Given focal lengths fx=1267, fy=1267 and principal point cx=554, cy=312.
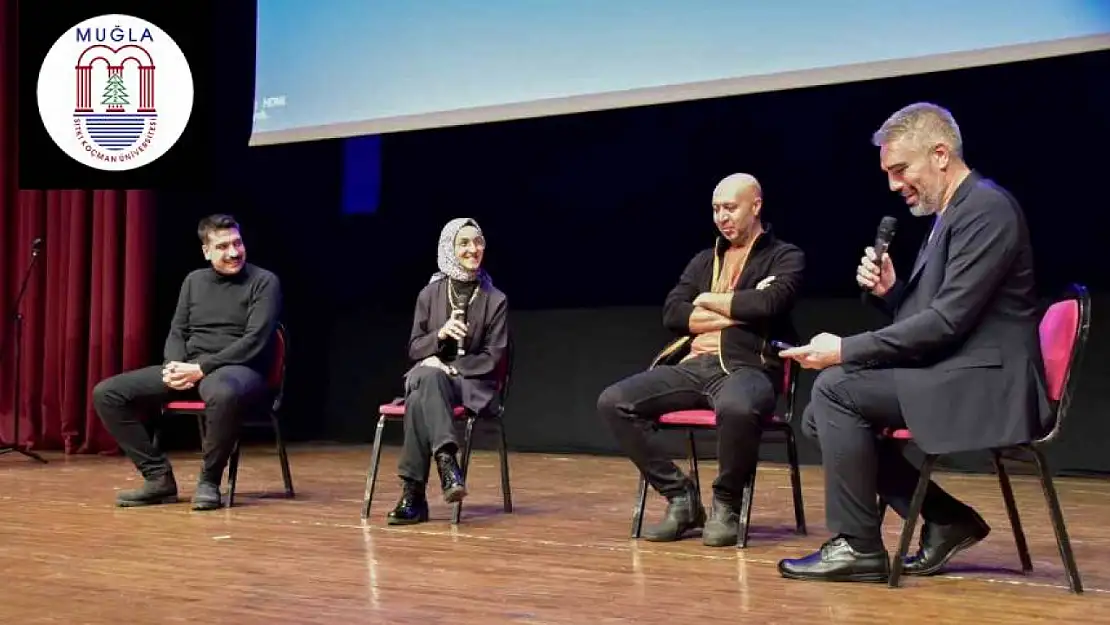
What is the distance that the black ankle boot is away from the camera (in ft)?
12.6

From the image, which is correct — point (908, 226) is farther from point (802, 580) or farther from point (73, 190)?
point (73, 190)

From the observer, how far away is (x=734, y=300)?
358cm

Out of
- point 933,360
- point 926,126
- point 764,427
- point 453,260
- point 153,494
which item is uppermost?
point 926,126

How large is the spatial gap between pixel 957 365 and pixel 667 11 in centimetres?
285

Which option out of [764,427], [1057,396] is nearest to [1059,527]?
[1057,396]

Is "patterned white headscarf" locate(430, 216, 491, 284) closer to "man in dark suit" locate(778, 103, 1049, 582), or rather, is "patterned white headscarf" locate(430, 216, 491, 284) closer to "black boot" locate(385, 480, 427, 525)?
"black boot" locate(385, 480, 427, 525)

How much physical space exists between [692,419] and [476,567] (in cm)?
77

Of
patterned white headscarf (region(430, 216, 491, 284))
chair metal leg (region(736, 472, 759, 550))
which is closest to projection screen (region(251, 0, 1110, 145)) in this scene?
patterned white headscarf (region(430, 216, 491, 284))

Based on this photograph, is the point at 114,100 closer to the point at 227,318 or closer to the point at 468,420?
the point at 227,318

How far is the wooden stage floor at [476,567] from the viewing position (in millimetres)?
2586

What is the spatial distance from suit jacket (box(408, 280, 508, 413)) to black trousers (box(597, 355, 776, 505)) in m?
0.60

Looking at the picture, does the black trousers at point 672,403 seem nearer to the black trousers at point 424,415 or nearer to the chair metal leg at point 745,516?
the chair metal leg at point 745,516

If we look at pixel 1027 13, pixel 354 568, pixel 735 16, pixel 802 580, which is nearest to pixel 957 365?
pixel 802 580

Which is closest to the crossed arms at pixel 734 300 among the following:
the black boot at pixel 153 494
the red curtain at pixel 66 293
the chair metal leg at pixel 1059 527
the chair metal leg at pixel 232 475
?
the chair metal leg at pixel 1059 527
